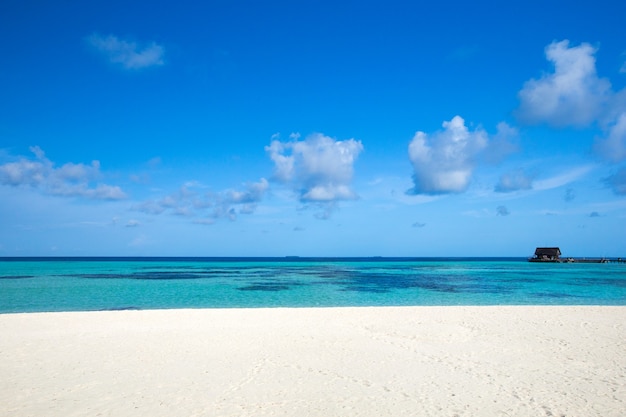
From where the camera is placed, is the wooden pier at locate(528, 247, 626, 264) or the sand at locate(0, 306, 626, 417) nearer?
the sand at locate(0, 306, 626, 417)

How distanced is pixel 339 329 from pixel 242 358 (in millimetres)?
4854

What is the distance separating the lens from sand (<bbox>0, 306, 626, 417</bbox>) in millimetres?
7355

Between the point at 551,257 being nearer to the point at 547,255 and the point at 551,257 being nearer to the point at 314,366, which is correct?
the point at 547,255

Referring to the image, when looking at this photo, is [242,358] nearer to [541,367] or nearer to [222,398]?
[222,398]

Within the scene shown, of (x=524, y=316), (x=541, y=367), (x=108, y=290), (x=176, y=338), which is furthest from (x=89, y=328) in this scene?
(x=108, y=290)

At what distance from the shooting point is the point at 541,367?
9.78 m

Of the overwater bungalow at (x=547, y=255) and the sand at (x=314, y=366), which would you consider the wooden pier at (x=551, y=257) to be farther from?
the sand at (x=314, y=366)

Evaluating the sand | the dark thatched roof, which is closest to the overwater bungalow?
the dark thatched roof

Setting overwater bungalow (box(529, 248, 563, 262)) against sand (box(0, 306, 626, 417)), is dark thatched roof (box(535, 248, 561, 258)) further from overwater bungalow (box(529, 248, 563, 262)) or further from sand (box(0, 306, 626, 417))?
sand (box(0, 306, 626, 417))

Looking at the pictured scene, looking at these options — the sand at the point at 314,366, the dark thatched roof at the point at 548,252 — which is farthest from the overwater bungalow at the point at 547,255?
the sand at the point at 314,366

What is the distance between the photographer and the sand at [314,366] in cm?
736

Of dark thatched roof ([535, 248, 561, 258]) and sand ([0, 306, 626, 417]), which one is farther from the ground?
dark thatched roof ([535, 248, 561, 258])

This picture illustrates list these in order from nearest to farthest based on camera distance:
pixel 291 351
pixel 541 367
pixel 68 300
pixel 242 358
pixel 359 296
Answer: pixel 541 367, pixel 242 358, pixel 291 351, pixel 68 300, pixel 359 296

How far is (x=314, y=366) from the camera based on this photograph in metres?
9.91
